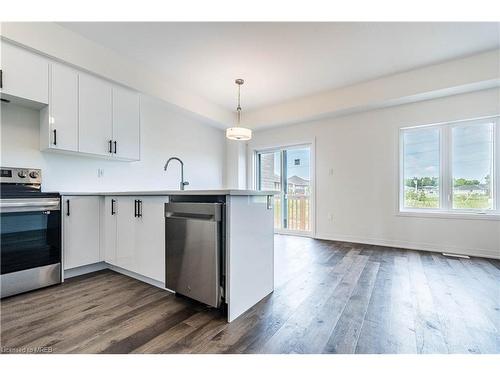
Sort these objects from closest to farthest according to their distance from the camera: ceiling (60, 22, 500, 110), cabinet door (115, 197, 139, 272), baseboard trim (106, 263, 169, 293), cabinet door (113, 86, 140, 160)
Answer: baseboard trim (106, 263, 169, 293) < cabinet door (115, 197, 139, 272) < ceiling (60, 22, 500, 110) < cabinet door (113, 86, 140, 160)

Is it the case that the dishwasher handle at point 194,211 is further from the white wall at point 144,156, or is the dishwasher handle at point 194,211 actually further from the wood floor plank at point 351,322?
the white wall at point 144,156

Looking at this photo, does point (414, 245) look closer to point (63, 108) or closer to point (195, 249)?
point (195, 249)

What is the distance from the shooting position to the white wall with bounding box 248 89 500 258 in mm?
3361

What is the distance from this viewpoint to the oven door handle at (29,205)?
197 cm

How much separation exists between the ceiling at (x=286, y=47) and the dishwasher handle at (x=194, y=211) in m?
2.02

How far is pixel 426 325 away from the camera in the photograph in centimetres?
156

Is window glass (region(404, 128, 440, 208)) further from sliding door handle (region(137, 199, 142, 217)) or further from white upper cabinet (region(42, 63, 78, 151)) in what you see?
white upper cabinet (region(42, 63, 78, 151))

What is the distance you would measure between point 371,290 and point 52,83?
12.4 feet

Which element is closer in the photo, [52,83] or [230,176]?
[52,83]

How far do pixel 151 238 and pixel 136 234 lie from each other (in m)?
0.26

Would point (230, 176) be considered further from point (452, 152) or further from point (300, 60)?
point (452, 152)

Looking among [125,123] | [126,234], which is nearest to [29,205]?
[126,234]

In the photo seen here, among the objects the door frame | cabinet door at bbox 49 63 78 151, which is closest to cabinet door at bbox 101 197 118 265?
cabinet door at bbox 49 63 78 151

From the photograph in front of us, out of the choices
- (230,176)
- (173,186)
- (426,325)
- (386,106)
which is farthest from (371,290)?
(230,176)
